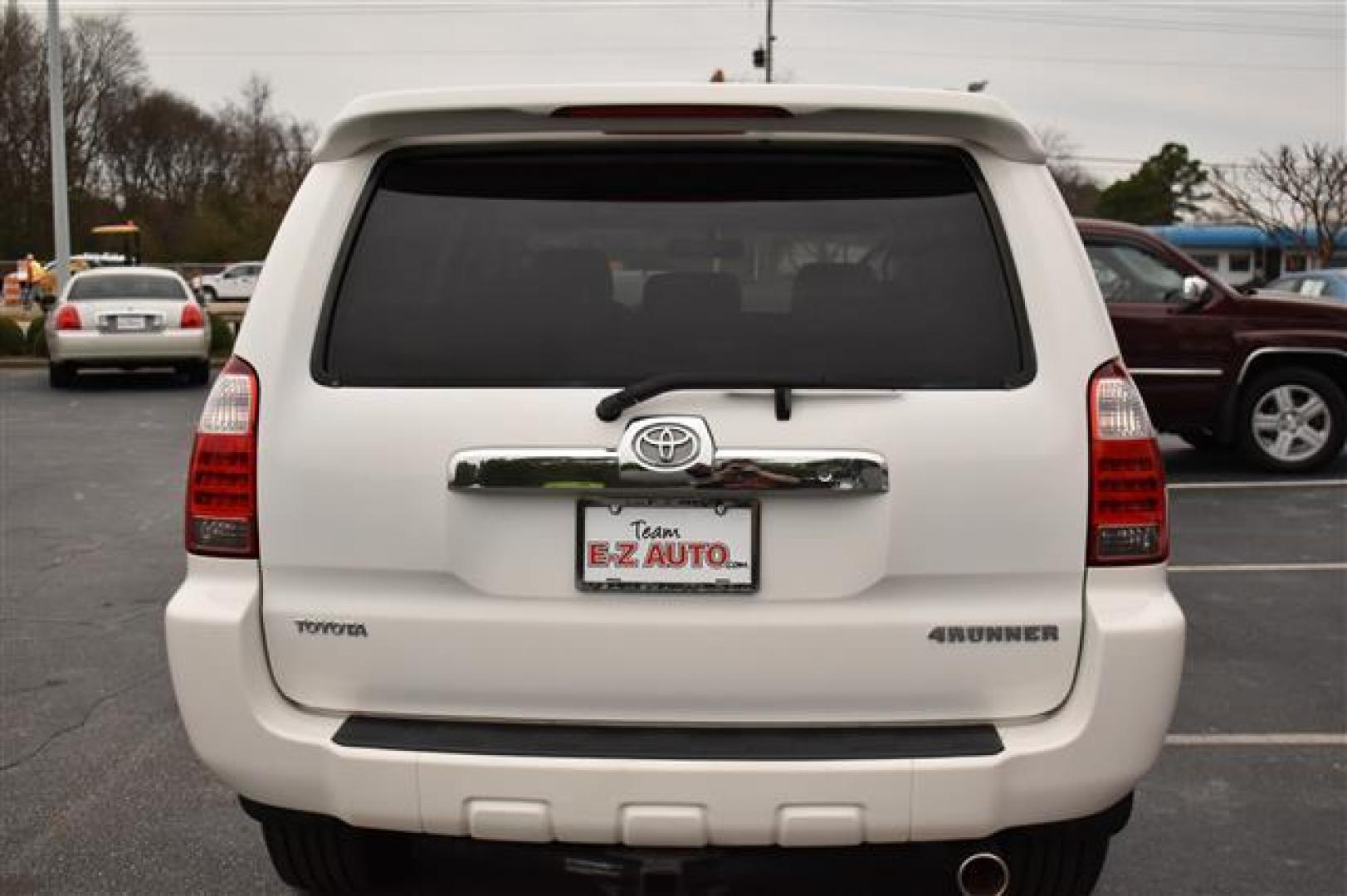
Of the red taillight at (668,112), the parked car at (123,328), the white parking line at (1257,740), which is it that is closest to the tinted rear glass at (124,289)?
the parked car at (123,328)

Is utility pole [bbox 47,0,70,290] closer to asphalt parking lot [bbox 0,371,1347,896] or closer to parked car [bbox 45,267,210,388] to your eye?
parked car [bbox 45,267,210,388]

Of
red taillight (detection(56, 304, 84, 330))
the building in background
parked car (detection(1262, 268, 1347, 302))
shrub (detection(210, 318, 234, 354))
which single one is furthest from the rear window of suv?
the building in background

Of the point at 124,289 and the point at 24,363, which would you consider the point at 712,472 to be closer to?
the point at 124,289

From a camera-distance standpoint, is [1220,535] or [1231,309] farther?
[1231,309]

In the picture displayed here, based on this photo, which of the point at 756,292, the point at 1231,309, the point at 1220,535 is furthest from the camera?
the point at 1231,309

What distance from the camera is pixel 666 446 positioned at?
2.71 metres

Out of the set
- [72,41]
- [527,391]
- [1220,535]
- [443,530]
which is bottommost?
[1220,535]

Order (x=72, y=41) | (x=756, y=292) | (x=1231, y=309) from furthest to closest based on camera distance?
(x=72, y=41)
(x=1231, y=309)
(x=756, y=292)

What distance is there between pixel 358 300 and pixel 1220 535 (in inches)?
284

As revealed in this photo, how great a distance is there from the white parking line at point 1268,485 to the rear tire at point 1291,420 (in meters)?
0.32

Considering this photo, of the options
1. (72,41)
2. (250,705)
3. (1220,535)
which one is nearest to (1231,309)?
(1220,535)

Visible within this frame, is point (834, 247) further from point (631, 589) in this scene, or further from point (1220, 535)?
point (1220, 535)

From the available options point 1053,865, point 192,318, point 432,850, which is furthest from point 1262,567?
point 192,318

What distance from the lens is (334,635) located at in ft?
9.28
